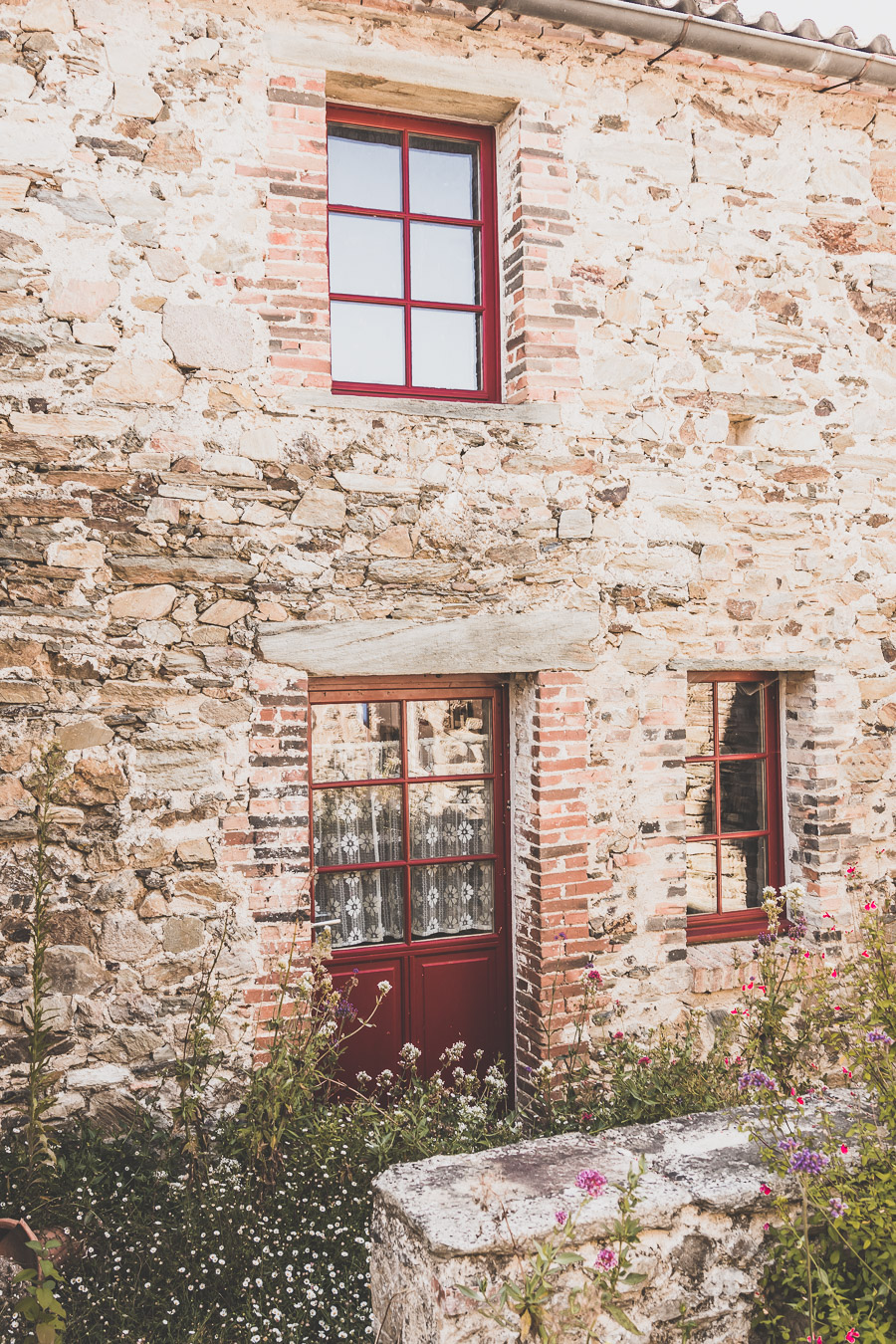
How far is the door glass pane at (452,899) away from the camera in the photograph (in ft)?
14.9

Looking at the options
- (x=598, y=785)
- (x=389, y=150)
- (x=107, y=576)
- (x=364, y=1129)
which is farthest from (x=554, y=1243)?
(x=389, y=150)

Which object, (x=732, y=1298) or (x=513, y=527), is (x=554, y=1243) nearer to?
(x=732, y=1298)

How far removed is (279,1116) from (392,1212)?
1458mm

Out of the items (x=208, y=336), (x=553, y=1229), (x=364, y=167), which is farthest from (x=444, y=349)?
(x=553, y=1229)

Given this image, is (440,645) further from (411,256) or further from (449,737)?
(411,256)

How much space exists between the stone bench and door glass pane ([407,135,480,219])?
4167mm

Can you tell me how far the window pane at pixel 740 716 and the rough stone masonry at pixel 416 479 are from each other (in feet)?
0.65

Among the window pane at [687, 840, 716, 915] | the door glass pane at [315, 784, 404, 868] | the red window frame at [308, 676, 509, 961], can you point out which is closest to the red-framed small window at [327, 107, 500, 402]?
the red window frame at [308, 676, 509, 961]

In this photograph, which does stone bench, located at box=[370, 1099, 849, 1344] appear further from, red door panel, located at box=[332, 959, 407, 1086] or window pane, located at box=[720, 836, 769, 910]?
window pane, located at box=[720, 836, 769, 910]

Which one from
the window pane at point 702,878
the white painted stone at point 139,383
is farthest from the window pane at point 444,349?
the window pane at point 702,878

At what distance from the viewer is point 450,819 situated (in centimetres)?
462

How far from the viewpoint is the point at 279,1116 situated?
373 cm

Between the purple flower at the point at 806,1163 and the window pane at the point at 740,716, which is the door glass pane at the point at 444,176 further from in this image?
the purple flower at the point at 806,1163

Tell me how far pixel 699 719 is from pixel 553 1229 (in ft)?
→ 10.7
